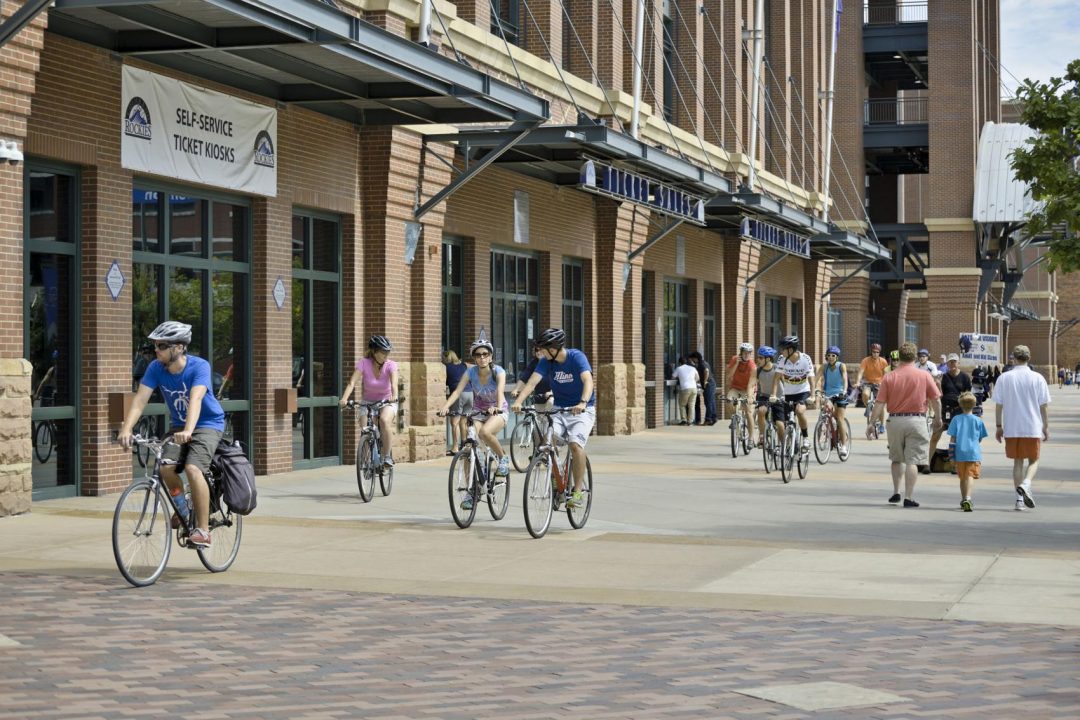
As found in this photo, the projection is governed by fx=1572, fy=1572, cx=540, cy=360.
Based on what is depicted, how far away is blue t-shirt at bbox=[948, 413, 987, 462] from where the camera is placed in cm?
1692

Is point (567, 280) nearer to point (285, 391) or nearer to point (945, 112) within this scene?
point (285, 391)

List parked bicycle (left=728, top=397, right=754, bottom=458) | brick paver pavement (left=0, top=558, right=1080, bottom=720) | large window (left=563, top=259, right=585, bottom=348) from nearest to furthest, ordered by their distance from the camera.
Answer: brick paver pavement (left=0, top=558, right=1080, bottom=720), parked bicycle (left=728, top=397, right=754, bottom=458), large window (left=563, top=259, right=585, bottom=348)

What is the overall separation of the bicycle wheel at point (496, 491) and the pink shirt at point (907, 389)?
14.5ft

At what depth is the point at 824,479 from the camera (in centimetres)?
2159

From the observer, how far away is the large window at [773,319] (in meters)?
48.4

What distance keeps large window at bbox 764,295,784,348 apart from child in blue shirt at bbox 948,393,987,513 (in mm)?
30808

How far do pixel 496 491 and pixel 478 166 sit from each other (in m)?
8.23

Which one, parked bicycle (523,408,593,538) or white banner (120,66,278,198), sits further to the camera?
white banner (120,66,278,198)

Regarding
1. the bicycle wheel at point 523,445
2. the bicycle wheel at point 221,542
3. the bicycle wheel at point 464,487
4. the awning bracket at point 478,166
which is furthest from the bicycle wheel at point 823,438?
the bicycle wheel at point 221,542

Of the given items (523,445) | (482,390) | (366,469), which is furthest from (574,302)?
(366,469)

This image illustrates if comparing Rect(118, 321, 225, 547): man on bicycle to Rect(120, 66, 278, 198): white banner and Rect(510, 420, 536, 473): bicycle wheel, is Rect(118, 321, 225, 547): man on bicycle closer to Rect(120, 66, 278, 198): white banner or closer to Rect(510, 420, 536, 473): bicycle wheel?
Rect(120, 66, 278, 198): white banner

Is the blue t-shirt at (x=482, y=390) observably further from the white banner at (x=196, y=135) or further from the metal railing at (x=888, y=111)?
the metal railing at (x=888, y=111)

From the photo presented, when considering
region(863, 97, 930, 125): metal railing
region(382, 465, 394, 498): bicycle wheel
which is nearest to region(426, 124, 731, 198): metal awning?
region(382, 465, 394, 498): bicycle wheel

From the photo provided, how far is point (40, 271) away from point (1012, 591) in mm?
10340
